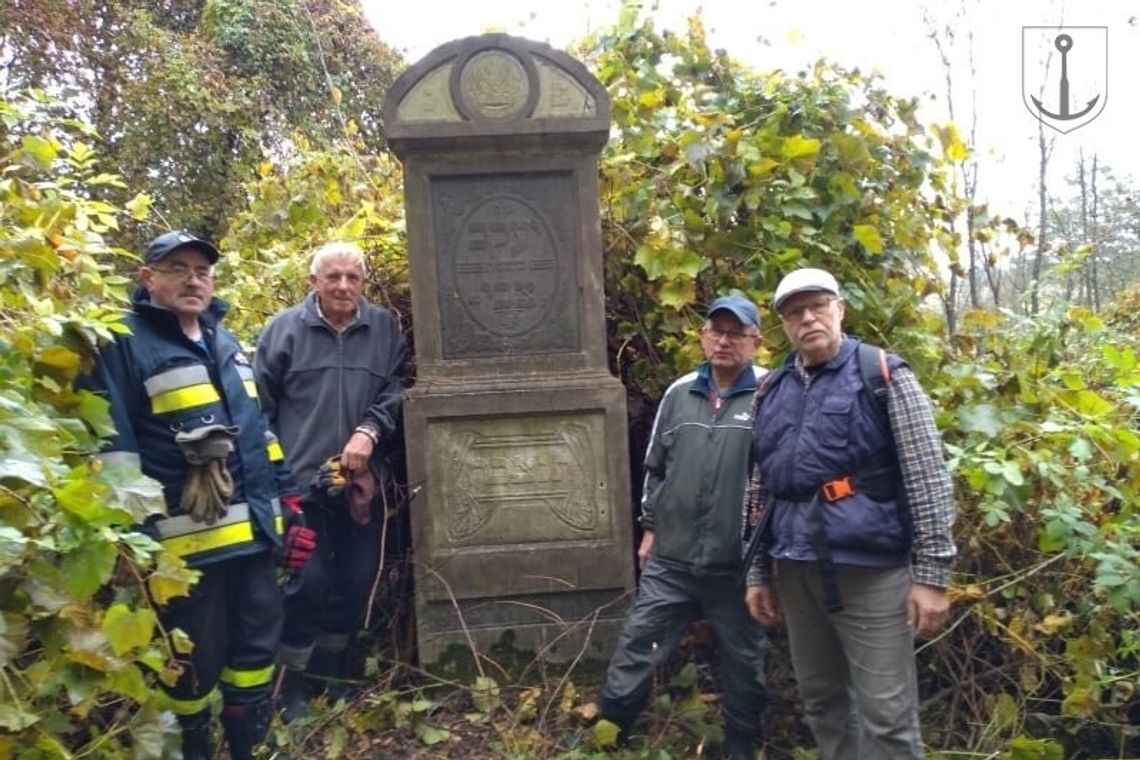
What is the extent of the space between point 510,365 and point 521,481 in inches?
19.2

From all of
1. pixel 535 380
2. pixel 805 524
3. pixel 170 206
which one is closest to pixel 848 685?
pixel 805 524

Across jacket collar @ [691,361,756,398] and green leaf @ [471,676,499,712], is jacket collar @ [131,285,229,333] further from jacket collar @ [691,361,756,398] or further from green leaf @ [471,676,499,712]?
green leaf @ [471,676,499,712]

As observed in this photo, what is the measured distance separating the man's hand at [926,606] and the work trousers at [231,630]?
6.56 feet

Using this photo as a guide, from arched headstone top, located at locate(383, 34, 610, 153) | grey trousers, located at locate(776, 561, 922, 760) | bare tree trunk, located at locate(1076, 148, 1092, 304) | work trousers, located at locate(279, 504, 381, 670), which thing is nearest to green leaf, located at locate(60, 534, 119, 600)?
work trousers, located at locate(279, 504, 381, 670)

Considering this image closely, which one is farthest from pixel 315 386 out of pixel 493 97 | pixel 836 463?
pixel 836 463

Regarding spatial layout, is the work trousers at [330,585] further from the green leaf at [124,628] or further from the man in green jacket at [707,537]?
the green leaf at [124,628]

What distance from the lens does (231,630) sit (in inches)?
135

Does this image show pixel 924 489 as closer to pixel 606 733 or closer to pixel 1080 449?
pixel 1080 449

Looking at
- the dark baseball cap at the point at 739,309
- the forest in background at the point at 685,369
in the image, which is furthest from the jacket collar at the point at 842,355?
the forest in background at the point at 685,369

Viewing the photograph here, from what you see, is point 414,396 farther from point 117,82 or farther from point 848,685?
point 117,82

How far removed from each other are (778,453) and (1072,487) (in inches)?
56.8

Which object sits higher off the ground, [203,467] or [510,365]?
[510,365]

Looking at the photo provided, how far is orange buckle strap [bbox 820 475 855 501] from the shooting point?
9.62 feet

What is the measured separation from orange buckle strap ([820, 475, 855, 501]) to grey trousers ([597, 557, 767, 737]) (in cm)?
79
